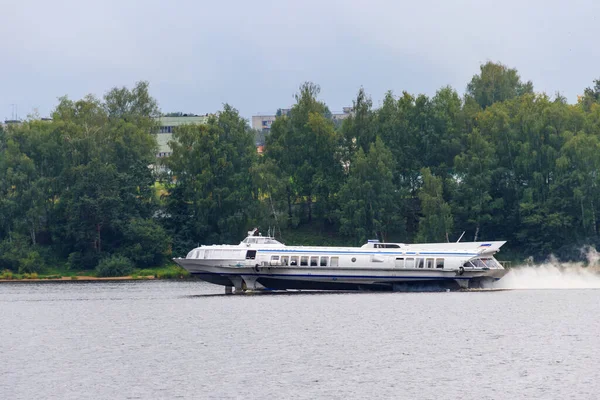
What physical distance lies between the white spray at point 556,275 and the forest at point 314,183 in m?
2.21

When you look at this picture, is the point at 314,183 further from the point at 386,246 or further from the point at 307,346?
Answer: the point at 307,346

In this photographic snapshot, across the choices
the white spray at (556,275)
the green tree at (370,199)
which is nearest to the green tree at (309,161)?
the green tree at (370,199)

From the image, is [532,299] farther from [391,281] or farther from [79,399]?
[79,399]

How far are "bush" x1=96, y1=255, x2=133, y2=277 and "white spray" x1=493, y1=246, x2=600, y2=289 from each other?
4264 centimetres

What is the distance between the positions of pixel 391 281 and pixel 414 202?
48.5 meters

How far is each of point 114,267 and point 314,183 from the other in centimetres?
2487

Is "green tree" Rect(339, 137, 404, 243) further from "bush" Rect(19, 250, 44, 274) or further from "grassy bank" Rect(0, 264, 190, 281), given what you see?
"bush" Rect(19, 250, 44, 274)

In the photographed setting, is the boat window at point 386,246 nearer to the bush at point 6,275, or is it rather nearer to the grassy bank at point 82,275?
the grassy bank at point 82,275

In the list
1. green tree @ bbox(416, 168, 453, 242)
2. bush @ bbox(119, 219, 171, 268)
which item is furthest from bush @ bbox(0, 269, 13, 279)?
green tree @ bbox(416, 168, 453, 242)

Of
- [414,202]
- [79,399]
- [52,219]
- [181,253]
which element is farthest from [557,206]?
[79,399]

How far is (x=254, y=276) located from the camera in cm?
9012

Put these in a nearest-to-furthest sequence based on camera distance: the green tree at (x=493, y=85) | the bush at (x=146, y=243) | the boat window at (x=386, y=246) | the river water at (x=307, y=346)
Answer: the river water at (x=307, y=346)
the boat window at (x=386, y=246)
the bush at (x=146, y=243)
the green tree at (x=493, y=85)

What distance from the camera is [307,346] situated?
61.4 m

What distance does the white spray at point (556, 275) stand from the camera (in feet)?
324
